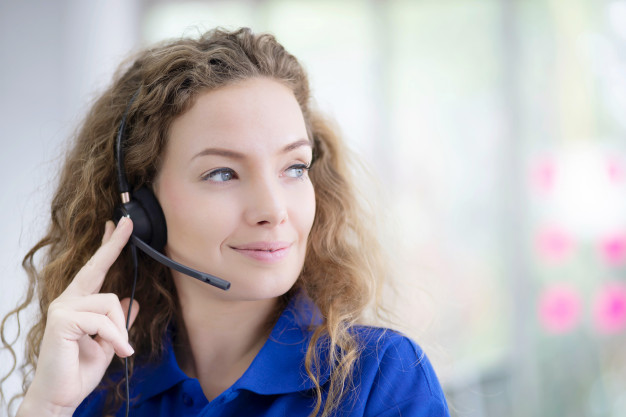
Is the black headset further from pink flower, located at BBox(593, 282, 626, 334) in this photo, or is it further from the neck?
pink flower, located at BBox(593, 282, 626, 334)

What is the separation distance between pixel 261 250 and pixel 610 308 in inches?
108

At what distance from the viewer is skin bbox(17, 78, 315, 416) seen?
1122 millimetres

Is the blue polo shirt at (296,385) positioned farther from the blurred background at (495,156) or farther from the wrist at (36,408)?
the blurred background at (495,156)

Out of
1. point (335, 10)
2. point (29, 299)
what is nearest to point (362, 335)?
point (29, 299)

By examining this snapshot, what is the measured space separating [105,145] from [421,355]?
84 cm

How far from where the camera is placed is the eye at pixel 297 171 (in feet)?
4.12

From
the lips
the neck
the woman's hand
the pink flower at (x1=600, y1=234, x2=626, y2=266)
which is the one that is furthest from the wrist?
the pink flower at (x1=600, y1=234, x2=626, y2=266)

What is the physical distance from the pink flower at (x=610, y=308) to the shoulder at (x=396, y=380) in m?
2.55

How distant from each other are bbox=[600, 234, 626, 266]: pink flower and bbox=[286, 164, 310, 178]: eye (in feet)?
8.51

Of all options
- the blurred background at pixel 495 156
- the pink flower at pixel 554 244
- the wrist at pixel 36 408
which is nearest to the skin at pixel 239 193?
the wrist at pixel 36 408

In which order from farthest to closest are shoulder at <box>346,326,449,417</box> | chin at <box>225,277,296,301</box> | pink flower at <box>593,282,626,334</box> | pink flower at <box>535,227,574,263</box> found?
1. pink flower at <box>535,227,574,263</box>
2. pink flower at <box>593,282,626,334</box>
3. chin at <box>225,277,296,301</box>
4. shoulder at <box>346,326,449,417</box>

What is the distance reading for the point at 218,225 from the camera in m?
1.15

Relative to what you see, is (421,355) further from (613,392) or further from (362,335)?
(613,392)

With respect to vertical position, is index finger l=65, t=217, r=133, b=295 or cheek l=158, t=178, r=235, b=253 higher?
cheek l=158, t=178, r=235, b=253
